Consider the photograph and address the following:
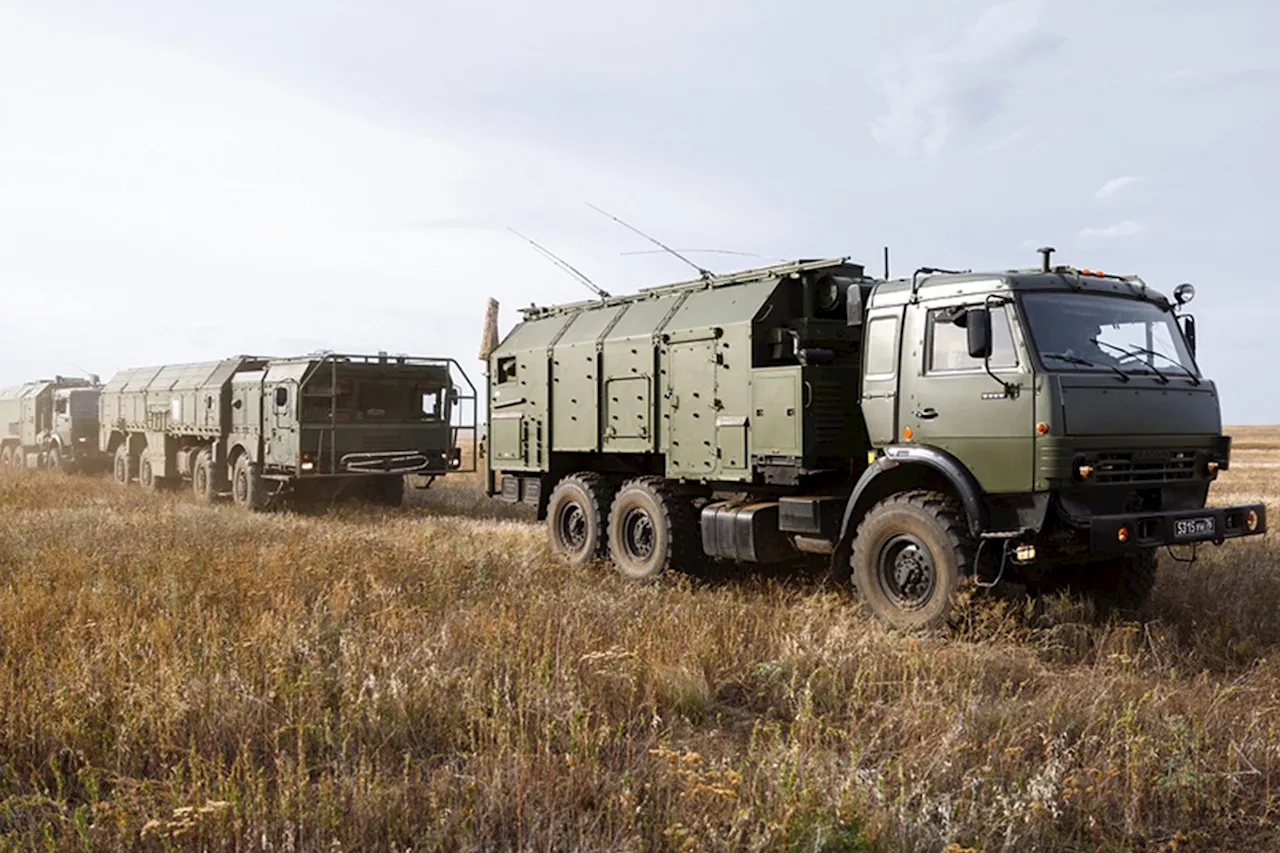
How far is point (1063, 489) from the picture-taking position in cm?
737

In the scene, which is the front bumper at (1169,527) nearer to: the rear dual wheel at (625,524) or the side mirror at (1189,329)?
the side mirror at (1189,329)

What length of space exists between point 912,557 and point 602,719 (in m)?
3.45

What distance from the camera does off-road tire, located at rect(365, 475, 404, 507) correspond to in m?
18.5

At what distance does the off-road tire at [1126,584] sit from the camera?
8.75 m

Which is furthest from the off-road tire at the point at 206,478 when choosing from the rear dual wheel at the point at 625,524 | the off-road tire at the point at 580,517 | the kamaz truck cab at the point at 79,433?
the rear dual wheel at the point at 625,524

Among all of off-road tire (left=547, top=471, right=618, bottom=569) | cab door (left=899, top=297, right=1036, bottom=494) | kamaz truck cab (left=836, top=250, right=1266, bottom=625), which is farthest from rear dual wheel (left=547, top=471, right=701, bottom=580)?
cab door (left=899, top=297, right=1036, bottom=494)

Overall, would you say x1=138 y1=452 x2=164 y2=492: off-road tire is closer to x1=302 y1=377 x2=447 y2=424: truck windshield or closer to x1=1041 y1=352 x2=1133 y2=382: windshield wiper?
x1=302 y1=377 x2=447 y2=424: truck windshield

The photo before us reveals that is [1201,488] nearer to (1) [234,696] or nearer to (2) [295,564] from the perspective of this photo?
(1) [234,696]

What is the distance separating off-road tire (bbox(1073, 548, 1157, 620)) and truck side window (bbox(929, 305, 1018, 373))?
2.28 metres

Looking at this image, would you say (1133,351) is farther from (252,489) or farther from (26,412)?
(26,412)

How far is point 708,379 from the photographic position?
33.1 feet

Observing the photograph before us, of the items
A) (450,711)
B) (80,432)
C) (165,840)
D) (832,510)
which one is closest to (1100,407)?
(832,510)

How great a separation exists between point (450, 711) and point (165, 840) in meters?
1.82

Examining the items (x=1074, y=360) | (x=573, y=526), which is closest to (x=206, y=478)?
(x=573, y=526)
